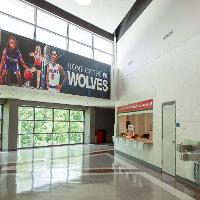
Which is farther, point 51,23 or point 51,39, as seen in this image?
point 51,23

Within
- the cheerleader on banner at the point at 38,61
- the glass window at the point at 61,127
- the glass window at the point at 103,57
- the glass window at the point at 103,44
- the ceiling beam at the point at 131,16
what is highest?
the ceiling beam at the point at 131,16

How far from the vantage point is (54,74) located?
10.3 m

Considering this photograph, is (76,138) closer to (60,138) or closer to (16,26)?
(60,138)

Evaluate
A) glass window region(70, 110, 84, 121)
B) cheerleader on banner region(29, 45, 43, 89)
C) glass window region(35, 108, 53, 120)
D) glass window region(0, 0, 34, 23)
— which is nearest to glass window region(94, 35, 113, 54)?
glass window region(0, 0, 34, 23)

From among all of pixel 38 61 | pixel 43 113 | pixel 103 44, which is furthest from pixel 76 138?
pixel 38 61

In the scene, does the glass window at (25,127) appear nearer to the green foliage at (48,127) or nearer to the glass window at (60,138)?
the green foliage at (48,127)

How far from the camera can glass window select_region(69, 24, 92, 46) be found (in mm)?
12133

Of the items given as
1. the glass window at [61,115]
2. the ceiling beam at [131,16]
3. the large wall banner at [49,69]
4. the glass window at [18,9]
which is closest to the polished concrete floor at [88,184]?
the large wall banner at [49,69]

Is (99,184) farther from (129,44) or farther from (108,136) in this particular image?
(108,136)

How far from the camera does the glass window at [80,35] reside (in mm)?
12133

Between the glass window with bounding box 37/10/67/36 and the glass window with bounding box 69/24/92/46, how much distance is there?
1.29 feet

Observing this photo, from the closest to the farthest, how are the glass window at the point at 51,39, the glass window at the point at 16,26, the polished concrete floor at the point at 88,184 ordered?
the polished concrete floor at the point at 88,184, the glass window at the point at 16,26, the glass window at the point at 51,39

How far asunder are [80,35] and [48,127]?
5.88 m

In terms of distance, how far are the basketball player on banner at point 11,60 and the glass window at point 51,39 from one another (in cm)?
166
